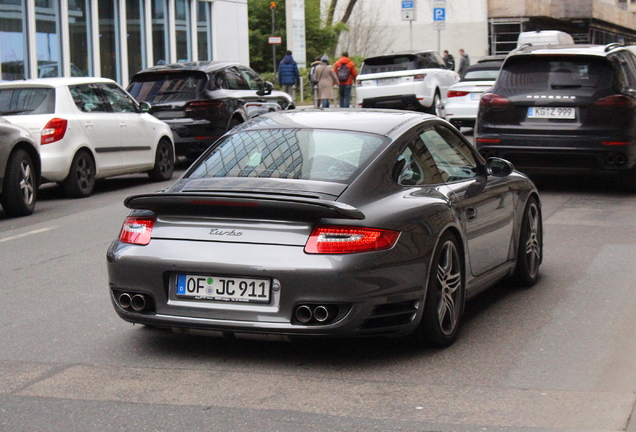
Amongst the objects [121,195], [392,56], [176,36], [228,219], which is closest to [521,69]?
[121,195]

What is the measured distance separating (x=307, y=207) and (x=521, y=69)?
8.94 m

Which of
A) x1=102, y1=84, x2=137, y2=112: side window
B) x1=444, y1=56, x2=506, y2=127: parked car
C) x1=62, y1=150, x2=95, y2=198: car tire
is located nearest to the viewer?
x1=62, y1=150, x2=95, y2=198: car tire

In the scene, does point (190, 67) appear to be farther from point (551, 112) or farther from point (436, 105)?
point (436, 105)

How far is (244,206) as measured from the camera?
18.8 ft

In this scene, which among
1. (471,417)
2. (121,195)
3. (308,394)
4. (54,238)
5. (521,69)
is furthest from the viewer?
(121,195)

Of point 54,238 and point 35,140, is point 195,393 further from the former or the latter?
point 35,140

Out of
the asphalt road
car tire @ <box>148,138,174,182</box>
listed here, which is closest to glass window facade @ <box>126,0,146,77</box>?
car tire @ <box>148,138,174,182</box>

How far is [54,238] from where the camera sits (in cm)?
1096

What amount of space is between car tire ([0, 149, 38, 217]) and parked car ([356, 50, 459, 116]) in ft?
51.9

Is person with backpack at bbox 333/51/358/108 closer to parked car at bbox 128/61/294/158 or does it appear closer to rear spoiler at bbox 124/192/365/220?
parked car at bbox 128/61/294/158

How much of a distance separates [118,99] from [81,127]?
4.59 ft

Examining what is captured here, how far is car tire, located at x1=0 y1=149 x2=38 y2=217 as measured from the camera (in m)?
12.6

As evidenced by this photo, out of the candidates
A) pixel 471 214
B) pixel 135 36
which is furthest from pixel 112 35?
pixel 471 214

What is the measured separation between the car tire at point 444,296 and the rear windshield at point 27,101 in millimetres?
9202
